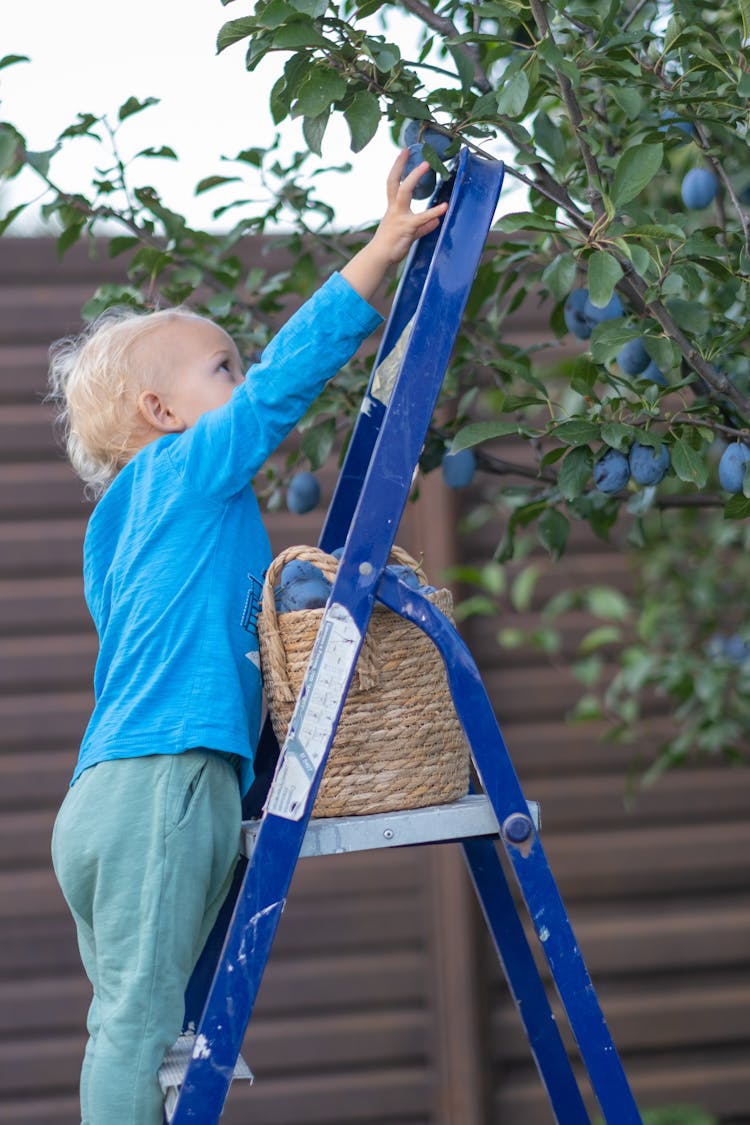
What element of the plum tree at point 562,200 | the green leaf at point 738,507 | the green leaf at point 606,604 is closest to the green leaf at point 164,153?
the plum tree at point 562,200

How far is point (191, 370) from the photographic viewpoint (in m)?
1.60

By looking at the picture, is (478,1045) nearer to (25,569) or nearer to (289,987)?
(289,987)

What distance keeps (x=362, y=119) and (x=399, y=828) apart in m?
0.67

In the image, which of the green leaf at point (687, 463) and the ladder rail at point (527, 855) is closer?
the ladder rail at point (527, 855)

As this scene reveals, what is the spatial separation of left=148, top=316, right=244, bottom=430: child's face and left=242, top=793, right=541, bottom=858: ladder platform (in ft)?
1.77

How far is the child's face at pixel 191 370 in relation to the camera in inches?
62.4

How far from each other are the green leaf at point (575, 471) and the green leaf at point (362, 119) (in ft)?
1.47

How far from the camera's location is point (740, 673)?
2398 millimetres


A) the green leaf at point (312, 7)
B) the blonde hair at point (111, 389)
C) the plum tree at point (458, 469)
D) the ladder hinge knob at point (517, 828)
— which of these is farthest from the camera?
the plum tree at point (458, 469)

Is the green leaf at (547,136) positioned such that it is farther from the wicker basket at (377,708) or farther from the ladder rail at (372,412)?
the wicker basket at (377,708)

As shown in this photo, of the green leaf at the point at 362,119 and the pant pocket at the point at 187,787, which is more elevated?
the green leaf at the point at 362,119

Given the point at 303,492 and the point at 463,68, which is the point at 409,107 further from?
the point at 303,492

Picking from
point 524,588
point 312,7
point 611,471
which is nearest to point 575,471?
point 611,471

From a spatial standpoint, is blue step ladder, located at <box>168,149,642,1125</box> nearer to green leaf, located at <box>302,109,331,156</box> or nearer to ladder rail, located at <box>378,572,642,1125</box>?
ladder rail, located at <box>378,572,642,1125</box>
